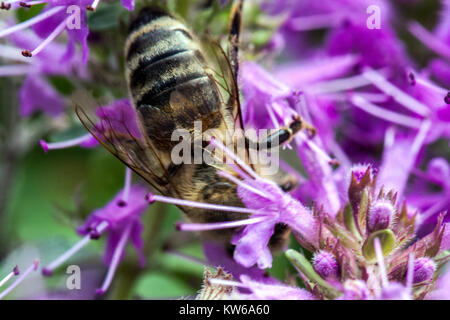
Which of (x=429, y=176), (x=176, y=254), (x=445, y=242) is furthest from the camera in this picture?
(x=176, y=254)

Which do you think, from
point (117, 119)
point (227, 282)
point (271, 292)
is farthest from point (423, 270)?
point (117, 119)

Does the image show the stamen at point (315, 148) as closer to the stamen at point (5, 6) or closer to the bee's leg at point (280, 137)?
the bee's leg at point (280, 137)

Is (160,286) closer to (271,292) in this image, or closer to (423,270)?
(271,292)

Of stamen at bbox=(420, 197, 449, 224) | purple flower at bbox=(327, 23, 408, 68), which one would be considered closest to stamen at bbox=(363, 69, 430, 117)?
purple flower at bbox=(327, 23, 408, 68)

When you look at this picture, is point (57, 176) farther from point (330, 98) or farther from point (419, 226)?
point (419, 226)

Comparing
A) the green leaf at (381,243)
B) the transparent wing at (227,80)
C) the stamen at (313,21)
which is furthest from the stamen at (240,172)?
the stamen at (313,21)


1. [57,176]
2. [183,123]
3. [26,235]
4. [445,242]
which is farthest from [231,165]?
[57,176]
